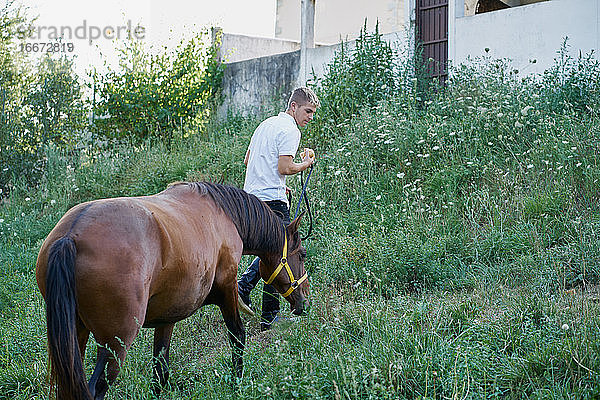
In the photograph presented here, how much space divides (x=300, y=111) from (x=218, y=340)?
6.82 ft

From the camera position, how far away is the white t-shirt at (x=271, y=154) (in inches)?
202

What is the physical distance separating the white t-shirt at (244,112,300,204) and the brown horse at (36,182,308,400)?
784 millimetres

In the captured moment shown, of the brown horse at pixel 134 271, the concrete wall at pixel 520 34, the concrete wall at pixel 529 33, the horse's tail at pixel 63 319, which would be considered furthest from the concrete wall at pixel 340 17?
the horse's tail at pixel 63 319

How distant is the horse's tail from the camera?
290cm

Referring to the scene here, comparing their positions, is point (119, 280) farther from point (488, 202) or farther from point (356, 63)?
point (356, 63)

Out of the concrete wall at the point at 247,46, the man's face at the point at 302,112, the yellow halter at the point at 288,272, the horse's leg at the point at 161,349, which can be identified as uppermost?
the concrete wall at the point at 247,46

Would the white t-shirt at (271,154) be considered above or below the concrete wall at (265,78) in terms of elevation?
below

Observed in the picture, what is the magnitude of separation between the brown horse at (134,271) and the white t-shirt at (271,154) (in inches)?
30.9

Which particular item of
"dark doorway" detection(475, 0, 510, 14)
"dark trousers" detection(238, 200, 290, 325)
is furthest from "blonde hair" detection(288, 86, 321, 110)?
"dark doorway" detection(475, 0, 510, 14)

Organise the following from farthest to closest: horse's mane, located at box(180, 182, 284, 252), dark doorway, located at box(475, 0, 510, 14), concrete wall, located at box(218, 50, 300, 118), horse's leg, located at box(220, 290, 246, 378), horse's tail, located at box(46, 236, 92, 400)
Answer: concrete wall, located at box(218, 50, 300, 118)
dark doorway, located at box(475, 0, 510, 14)
horse's mane, located at box(180, 182, 284, 252)
horse's leg, located at box(220, 290, 246, 378)
horse's tail, located at box(46, 236, 92, 400)

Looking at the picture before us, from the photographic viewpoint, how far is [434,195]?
22.6 ft

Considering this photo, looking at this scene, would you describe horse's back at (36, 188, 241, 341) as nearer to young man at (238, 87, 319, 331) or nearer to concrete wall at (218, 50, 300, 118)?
young man at (238, 87, 319, 331)

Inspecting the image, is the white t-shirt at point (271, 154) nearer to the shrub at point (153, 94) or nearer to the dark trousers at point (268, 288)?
the dark trousers at point (268, 288)

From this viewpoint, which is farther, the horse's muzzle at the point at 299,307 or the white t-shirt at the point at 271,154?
the white t-shirt at the point at 271,154
